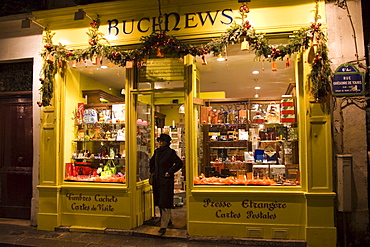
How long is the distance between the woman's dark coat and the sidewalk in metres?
0.62

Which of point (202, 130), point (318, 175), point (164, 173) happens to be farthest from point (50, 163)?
point (318, 175)

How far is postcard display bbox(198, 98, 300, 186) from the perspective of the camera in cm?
580

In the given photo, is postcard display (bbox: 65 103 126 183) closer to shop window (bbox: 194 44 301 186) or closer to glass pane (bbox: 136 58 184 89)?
glass pane (bbox: 136 58 184 89)

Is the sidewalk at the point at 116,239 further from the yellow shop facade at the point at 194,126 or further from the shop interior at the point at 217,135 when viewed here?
the shop interior at the point at 217,135

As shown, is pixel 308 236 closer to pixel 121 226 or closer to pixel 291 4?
pixel 121 226

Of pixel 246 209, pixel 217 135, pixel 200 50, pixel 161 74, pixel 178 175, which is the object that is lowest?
pixel 246 209

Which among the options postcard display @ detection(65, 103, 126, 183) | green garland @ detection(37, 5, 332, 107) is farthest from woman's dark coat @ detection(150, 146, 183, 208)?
green garland @ detection(37, 5, 332, 107)

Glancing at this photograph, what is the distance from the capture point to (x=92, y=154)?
22.6 ft

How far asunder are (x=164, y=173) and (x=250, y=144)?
1.98 meters

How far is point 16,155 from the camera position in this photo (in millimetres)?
6980

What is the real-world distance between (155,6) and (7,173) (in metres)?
5.38

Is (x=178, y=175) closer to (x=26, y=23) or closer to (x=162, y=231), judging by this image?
(x=162, y=231)

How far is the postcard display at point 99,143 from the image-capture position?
6.68 meters

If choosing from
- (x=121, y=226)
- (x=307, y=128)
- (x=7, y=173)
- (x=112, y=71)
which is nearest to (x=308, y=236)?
(x=307, y=128)
